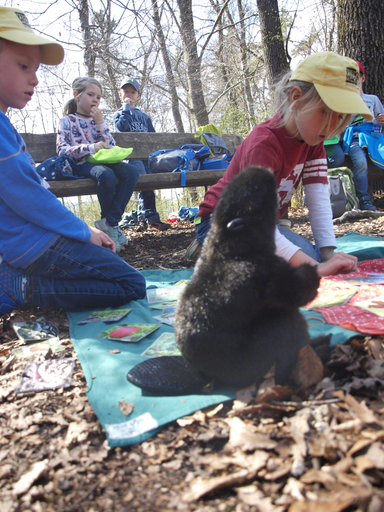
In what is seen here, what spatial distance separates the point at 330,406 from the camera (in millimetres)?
1451

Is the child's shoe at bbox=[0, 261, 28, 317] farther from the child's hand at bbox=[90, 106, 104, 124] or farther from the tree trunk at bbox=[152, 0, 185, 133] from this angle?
the tree trunk at bbox=[152, 0, 185, 133]

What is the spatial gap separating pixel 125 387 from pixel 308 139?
202 centimetres

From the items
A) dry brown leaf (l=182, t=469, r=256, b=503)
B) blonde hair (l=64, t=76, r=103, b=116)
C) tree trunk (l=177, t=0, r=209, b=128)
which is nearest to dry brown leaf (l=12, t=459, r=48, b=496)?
dry brown leaf (l=182, t=469, r=256, b=503)

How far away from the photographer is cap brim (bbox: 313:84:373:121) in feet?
7.09

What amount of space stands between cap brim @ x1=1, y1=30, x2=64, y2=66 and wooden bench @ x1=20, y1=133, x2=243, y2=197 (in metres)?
2.39

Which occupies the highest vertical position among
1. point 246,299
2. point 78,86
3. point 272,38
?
point 272,38

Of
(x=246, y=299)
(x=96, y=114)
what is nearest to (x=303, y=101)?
(x=246, y=299)

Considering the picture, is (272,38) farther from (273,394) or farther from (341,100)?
(273,394)

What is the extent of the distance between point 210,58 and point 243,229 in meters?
14.5

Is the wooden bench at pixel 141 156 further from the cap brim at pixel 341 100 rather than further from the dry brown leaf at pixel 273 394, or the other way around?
the dry brown leaf at pixel 273 394

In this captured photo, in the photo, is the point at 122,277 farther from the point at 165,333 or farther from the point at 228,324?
the point at 228,324

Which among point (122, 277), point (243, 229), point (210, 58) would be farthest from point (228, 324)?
point (210, 58)

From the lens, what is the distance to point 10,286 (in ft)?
9.51

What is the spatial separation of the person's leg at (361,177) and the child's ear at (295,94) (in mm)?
4611
